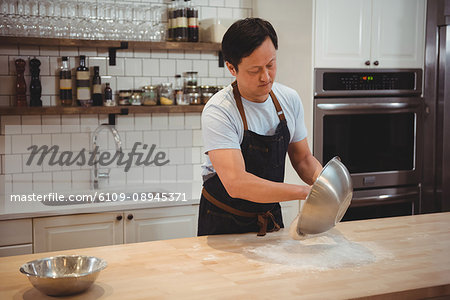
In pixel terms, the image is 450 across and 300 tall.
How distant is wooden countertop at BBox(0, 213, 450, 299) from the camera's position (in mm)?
1659

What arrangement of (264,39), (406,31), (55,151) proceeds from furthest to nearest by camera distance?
1. (406,31)
2. (55,151)
3. (264,39)

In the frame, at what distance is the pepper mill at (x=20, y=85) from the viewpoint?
11.6ft

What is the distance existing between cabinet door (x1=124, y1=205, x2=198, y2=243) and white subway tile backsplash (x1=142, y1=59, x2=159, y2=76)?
1.03 m

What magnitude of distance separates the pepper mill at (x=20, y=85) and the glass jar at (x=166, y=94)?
36.0 inches

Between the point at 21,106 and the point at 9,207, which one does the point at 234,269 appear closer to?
the point at 9,207

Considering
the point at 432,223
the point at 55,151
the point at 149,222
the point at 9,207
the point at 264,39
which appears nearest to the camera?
the point at 264,39

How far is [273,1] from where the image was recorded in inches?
155

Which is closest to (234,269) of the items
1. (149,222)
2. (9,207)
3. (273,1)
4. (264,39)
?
(264,39)

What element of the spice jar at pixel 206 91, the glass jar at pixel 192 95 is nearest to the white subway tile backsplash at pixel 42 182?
the glass jar at pixel 192 95

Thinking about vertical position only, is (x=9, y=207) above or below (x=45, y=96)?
below

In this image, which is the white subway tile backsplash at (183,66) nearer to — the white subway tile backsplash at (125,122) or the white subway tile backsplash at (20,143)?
the white subway tile backsplash at (125,122)

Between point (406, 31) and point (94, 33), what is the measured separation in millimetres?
2265

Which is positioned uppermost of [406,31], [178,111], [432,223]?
[406,31]

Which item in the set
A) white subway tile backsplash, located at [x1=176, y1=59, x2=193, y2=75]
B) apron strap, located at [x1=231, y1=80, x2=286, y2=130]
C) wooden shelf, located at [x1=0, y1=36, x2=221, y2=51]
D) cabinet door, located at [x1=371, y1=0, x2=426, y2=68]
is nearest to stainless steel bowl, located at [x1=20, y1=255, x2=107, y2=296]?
apron strap, located at [x1=231, y1=80, x2=286, y2=130]
